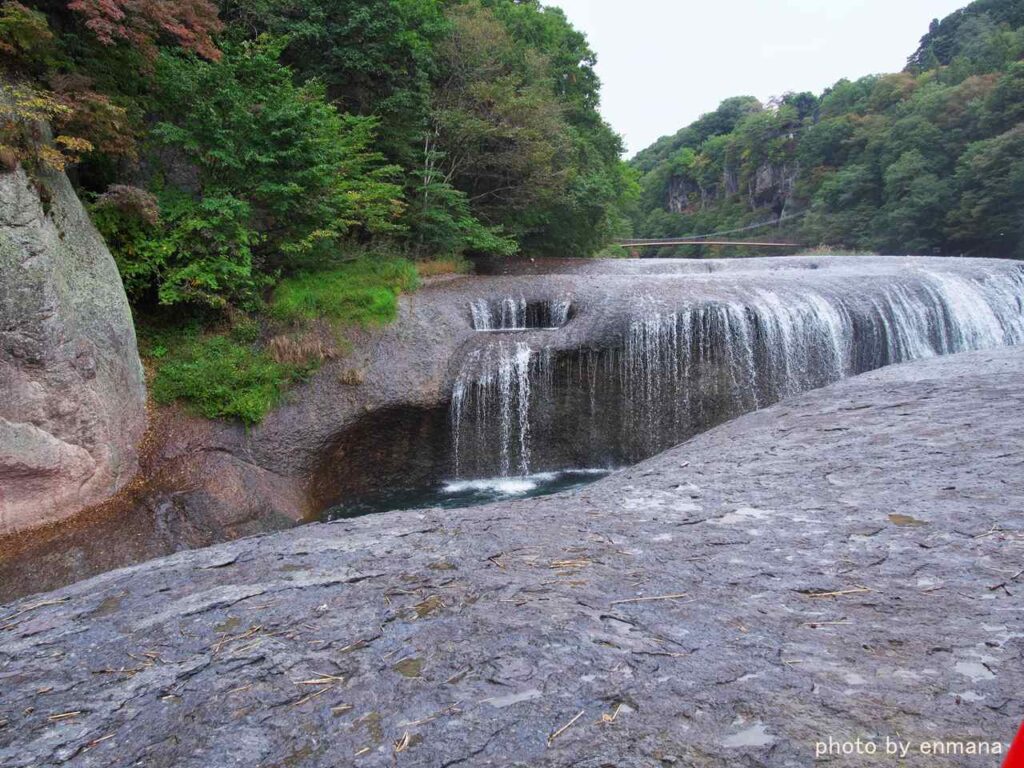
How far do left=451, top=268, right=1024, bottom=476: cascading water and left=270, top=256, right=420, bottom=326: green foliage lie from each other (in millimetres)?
2034

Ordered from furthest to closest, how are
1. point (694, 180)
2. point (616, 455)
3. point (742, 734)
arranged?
point (694, 180)
point (616, 455)
point (742, 734)

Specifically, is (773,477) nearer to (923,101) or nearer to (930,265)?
(930,265)

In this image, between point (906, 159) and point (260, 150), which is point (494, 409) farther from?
point (906, 159)

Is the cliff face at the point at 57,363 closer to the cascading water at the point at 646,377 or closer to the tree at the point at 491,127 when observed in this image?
the cascading water at the point at 646,377

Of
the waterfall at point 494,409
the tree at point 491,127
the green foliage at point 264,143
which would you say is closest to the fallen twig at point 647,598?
the waterfall at point 494,409

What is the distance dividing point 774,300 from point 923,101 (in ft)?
96.4

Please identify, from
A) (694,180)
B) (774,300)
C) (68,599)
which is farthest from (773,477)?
(694,180)

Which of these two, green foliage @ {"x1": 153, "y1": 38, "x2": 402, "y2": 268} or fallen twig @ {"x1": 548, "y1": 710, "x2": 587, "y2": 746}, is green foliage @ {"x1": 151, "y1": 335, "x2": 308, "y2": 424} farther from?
fallen twig @ {"x1": 548, "y1": 710, "x2": 587, "y2": 746}

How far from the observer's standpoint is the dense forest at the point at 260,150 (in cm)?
754

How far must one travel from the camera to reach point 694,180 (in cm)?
6812

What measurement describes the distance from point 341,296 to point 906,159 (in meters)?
31.0

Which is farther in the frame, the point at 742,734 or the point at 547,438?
the point at 547,438

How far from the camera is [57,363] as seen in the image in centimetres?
657

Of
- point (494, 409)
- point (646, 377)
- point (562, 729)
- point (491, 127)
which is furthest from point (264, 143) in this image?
point (562, 729)
